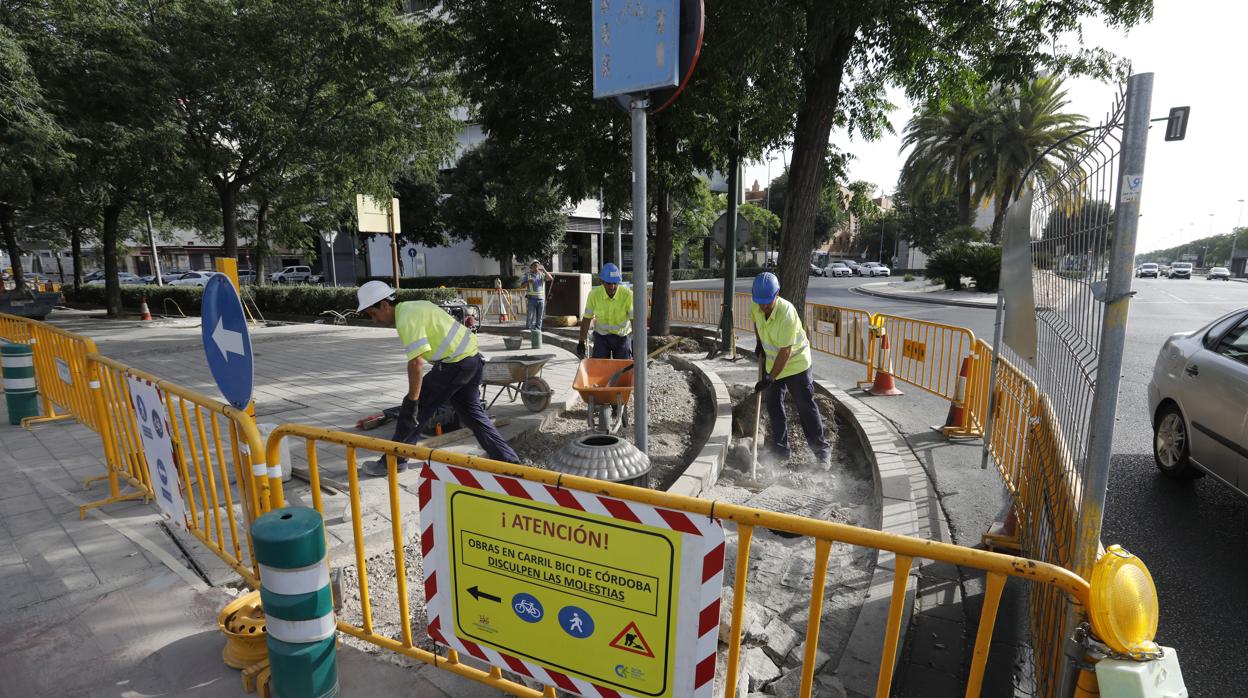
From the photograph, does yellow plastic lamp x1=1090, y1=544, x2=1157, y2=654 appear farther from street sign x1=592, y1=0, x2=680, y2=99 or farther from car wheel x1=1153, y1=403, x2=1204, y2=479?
car wheel x1=1153, y1=403, x2=1204, y2=479

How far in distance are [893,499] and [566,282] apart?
42.8ft

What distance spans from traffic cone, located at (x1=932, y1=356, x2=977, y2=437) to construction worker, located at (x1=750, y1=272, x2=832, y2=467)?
150cm

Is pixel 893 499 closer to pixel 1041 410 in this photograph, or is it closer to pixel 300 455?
pixel 1041 410

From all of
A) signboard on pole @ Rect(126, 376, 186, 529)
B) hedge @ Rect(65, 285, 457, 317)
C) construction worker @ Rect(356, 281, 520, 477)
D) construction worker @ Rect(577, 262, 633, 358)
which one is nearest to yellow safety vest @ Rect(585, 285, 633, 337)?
construction worker @ Rect(577, 262, 633, 358)

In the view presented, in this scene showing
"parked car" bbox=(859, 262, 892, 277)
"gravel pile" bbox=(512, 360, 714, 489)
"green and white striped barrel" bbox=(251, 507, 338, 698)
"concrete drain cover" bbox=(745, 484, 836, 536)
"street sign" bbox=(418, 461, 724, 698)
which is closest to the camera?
"street sign" bbox=(418, 461, 724, 698)

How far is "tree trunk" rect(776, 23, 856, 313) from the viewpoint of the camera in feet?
23.1

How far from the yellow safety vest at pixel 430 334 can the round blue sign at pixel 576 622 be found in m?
2.77

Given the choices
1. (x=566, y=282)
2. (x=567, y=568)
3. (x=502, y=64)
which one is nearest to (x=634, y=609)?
(x=567, y=568)

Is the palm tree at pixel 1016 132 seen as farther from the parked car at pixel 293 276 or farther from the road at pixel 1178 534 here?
the parked car at pixel 293 276

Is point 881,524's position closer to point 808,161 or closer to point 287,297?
point 808,161

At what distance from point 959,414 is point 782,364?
2.33 meters

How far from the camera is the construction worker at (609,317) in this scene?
7.11 metres

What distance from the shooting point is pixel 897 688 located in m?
2.73

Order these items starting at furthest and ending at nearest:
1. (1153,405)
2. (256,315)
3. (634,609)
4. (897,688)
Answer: (256,315), (1153,405), (897,688), (634,609)
